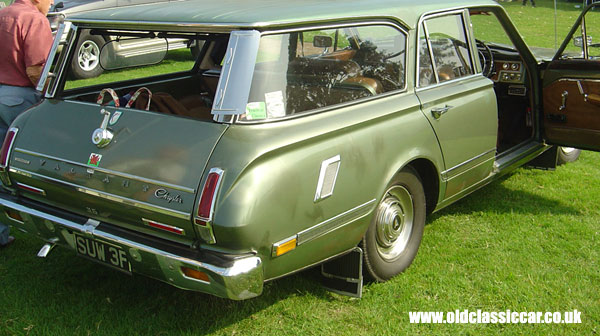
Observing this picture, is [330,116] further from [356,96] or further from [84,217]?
[84,217]

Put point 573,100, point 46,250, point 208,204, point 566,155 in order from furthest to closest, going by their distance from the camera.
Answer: point 566,155 → point 573,100 → point 46,250 → point 208,204

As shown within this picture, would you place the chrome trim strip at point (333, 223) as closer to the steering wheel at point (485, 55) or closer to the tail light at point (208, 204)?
the tail light at point (208, 204)

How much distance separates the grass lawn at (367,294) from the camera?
10.9 ft

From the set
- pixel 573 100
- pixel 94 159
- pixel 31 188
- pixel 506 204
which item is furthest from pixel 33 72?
pixel 573 100

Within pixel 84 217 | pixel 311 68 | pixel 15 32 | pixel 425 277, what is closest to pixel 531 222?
pixel 425 277

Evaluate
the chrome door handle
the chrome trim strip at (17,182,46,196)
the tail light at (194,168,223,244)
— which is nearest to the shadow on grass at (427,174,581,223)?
the chrome door handle

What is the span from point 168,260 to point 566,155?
4905mm

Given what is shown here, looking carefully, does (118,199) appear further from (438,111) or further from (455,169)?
(455,169)

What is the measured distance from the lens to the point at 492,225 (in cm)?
467

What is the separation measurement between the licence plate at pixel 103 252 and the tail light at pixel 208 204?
537mm

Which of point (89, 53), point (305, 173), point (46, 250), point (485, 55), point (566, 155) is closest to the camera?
point (305, 173)

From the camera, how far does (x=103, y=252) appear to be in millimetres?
3086

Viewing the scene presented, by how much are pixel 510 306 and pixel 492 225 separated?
3.97ft

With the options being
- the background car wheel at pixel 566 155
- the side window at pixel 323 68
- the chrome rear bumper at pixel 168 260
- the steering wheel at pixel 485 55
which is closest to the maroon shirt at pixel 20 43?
the chrome rear bumper at pixel 168 260
